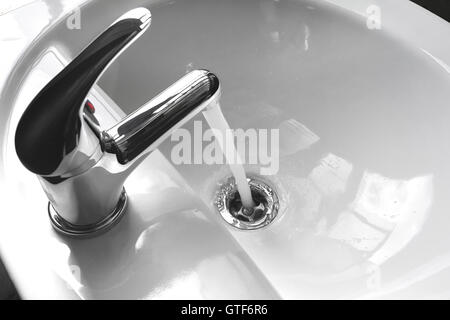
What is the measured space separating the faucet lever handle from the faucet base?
9cm

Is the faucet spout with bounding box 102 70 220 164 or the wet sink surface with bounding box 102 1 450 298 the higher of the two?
the faucet spout with bounding box 102 70 220 164

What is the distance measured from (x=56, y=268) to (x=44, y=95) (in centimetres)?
14

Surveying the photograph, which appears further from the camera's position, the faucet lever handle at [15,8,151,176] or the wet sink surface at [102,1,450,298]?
the wet sink surface at [102,1,450,298]

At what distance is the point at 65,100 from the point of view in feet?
1.00

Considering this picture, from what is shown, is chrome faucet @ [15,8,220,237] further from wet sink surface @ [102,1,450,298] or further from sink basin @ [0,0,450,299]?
wet sink surface @ [102,1,450,298]

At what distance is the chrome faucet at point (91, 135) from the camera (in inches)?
12.0

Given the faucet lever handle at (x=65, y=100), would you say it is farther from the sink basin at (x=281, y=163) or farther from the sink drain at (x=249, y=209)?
the sink drain at (x=249, y=209)

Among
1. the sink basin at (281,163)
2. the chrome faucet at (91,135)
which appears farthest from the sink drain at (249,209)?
the chrome faucet at (91,135)

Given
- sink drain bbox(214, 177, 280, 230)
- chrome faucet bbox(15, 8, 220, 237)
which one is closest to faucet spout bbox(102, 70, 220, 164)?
chrome faucet bbox(15, 8, 220, 237)

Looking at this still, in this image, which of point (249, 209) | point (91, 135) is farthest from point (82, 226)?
point (249, 209)

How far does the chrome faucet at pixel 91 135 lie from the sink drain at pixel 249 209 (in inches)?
5.5

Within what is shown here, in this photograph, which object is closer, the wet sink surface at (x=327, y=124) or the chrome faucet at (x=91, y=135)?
the chrome faucet at (x=91, y=135)

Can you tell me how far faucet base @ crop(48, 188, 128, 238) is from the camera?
0.39 metres
